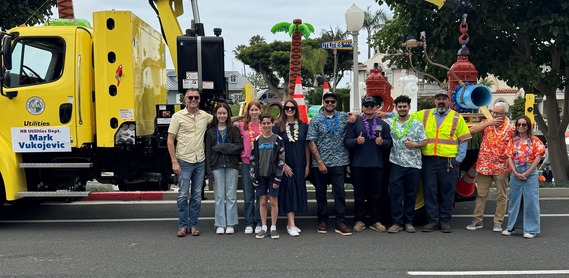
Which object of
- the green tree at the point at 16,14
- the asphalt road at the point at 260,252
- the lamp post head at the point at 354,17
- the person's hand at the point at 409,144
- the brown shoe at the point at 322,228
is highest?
the green tree at the point at 16,14

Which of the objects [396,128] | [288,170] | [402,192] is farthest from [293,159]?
[402,192]

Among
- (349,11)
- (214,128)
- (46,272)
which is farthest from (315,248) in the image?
(349,11)

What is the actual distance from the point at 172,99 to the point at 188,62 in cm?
440

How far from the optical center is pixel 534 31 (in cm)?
979

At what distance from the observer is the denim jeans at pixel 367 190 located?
6656 millimetres

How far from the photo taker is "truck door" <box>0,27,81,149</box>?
675cm

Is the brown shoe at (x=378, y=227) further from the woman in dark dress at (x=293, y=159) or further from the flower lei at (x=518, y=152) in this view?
the flower lei at (x=518, y=152)

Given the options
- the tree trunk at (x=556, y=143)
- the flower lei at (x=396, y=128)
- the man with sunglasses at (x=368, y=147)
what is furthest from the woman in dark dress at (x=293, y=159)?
the tree trunk at (x=556, y=143)

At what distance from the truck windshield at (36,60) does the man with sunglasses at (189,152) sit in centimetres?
172

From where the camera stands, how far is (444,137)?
6.62m

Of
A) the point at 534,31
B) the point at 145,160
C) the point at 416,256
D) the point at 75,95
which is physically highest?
the point at 534,31

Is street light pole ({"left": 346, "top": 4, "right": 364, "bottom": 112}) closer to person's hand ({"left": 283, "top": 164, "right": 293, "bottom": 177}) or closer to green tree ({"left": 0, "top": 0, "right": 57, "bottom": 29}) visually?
person's hand ({"left": 283, "top": 164, "right": 293, "bottom": 177})

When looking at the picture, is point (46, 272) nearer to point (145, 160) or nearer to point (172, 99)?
point (145, 160)

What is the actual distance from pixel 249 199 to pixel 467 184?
3.08 metres
